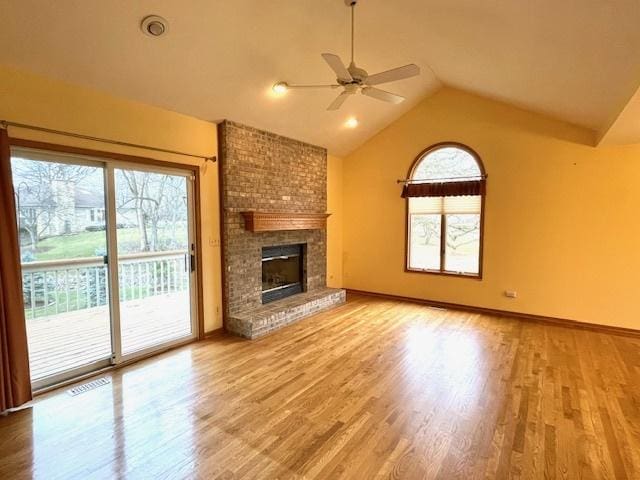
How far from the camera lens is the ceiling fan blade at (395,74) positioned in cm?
269

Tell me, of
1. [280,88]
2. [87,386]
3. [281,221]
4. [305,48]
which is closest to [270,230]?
[281,221]

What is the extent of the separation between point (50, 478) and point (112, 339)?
1.56 m

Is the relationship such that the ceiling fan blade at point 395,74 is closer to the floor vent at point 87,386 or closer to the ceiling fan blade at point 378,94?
the ceiling fan blade at point 378,94

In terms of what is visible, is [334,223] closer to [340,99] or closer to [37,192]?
[340,99]

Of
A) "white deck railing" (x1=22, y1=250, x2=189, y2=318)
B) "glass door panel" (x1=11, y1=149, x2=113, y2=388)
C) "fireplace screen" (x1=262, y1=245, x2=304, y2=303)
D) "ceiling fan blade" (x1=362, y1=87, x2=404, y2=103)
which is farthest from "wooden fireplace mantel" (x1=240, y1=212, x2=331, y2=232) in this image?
"ceiling fan blade" (x1=362, y1=87, x2=404, y2=103)

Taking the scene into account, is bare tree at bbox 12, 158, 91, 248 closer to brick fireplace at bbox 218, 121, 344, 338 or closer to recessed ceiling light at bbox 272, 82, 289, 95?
brick fireplace at bbox 218, 121, 344, 338

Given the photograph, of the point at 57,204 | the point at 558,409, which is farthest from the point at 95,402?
the point at 558,409

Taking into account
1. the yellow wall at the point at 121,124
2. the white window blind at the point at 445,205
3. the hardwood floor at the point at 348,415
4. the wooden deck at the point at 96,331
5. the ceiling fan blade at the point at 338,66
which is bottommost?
the hardwood floor at the point at 348,415

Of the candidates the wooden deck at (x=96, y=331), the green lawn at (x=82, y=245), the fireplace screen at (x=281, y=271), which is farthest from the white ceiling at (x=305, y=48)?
the wooden deck at (x=96, y=331)

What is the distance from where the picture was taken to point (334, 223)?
6.43 m

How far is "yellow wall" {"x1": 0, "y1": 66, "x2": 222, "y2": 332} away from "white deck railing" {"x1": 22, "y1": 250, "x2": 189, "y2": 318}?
1.21ft

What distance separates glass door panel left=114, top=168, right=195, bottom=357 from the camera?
3.46m

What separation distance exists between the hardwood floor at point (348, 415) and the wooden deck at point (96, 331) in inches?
10.9

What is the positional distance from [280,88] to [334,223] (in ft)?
9.88
